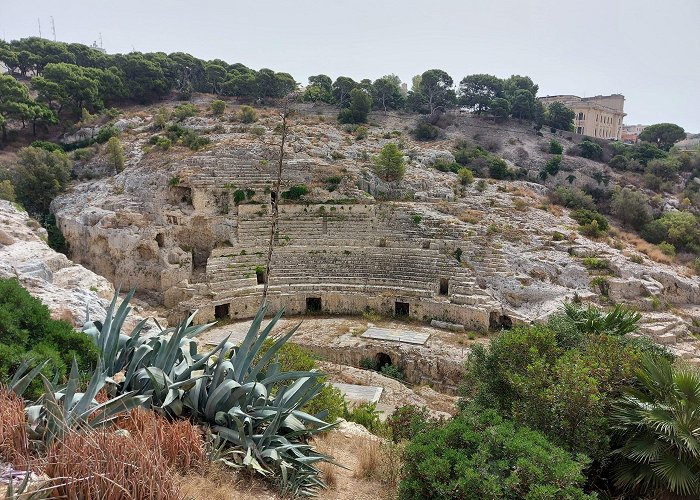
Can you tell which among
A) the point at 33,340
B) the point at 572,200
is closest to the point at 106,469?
the point at 33,340

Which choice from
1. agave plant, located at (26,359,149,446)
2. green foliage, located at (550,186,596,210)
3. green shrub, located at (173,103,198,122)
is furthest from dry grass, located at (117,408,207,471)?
green shrub, located at (173,103,198,122)

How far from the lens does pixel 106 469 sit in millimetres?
2719

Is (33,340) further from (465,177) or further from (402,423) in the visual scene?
(465,177)

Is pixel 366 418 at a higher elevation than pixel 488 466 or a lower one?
lower

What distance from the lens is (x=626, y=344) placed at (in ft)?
20.5

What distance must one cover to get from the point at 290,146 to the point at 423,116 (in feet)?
75.6

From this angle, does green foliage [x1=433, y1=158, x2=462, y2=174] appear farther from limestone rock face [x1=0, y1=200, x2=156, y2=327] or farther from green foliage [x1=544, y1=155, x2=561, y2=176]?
limestone rock face [x1=0, y1=200, x2=156, y2=327]

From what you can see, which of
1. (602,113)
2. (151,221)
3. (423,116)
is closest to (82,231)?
(151,221)

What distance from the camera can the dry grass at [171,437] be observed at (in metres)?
3.33

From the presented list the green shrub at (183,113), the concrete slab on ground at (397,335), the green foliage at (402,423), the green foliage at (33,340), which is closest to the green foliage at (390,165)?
the concrete slab on ground at (397,335)

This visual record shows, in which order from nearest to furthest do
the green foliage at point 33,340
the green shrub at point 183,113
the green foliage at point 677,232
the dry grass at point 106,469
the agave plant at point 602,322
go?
the dry grass at point 106,469 < the green foliage at point 33,340 < the agave plant at point 602,322 < the green foliage at point 677,232 < the green shrub at point 183,113

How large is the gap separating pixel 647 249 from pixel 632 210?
23.6 ft

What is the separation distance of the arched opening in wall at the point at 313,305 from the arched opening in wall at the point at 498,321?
7.02m

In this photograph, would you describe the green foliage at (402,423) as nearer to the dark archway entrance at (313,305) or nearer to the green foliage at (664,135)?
the dark archway entrance at (313,305)
